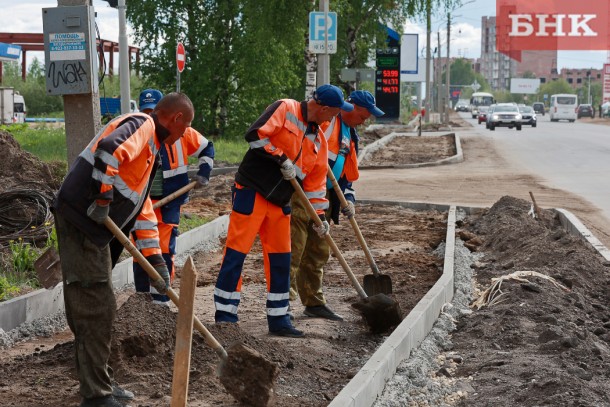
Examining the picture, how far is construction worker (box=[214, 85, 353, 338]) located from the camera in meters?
7.02

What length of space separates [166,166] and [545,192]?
11.8 m

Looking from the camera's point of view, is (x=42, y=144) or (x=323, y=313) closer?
(x=323, y=313)

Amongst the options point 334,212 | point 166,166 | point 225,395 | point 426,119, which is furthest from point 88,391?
point 426,119

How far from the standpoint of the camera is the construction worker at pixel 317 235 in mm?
8023

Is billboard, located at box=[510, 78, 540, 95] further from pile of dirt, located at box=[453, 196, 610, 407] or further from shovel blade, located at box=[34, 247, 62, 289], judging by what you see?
shovel blade, located at box=[34, 247, 62, 289]

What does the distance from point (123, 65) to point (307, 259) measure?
449 inches

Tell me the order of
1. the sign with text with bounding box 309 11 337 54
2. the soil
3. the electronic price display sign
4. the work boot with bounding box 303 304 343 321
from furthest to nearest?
the electronic price display sign < the sign with text with bounding box 309 11 337 54 < the work boot with bounding box 303 304 343 321 < the soil

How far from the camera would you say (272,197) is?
278 inches

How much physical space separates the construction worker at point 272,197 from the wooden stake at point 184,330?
2.57 meters

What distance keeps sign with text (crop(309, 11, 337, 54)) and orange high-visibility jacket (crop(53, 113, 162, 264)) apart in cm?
1671

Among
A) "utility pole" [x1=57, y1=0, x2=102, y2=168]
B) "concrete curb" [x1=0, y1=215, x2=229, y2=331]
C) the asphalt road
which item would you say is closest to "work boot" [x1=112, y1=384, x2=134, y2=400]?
"concrete curb" [x1=0, y1=215, x2=229, y2=331]

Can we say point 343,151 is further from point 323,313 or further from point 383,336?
point 383,336

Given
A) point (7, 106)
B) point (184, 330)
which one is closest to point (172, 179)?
point (184, 330)

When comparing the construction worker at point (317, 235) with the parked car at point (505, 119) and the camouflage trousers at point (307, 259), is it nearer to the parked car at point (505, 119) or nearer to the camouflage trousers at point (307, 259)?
the camouflage trousers at point (307, 259)
